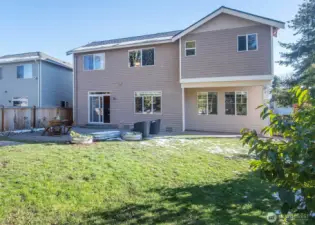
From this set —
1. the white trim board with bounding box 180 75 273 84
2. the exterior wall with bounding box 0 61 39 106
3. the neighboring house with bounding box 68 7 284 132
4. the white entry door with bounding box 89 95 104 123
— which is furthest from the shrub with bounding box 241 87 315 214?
the exterior wall with bounding box 0 61 39 106

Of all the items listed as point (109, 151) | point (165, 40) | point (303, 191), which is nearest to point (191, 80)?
point (165, 40)

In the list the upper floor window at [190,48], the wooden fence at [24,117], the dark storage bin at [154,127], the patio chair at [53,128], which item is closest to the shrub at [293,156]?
the dark storage bin at [154,127]

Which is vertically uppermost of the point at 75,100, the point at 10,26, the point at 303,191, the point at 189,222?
the point at 10,26

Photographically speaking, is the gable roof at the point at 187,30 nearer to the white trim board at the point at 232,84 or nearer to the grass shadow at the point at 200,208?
the white trim board at the point at 232,84

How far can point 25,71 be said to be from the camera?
66.8 ft

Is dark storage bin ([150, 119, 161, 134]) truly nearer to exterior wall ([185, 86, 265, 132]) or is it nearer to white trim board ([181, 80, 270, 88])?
white trim board ([181, 80, 270, 88])

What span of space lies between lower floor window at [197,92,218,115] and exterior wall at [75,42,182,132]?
1746mm

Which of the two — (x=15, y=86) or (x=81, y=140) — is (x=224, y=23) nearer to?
(x=81, y=140)

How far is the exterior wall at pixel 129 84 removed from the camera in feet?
50.8

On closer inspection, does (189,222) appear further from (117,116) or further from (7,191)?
(117,116)

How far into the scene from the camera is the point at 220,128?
15.7 meters

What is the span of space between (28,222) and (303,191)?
3.83m

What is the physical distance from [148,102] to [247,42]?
7244 mm

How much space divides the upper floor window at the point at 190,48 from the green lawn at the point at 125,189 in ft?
27.3
